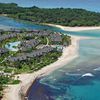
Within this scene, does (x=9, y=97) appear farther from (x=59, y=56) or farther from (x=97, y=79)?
(x=59, y=56)

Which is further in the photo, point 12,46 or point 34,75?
point 12,46

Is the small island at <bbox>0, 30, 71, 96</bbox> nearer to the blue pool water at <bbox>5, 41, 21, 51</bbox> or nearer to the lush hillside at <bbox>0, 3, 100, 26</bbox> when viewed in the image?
the blue pool water at <bbox>5, 41, 21, 51</bbox>

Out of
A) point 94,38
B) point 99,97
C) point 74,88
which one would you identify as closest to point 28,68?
point 74,88

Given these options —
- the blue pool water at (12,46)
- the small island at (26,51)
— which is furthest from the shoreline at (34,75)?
the blue pool water at (12,46)

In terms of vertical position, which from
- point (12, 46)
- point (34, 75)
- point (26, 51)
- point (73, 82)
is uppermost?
point (12, 46)

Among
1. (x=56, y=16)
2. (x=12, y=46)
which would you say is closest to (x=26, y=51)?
(x=12, y=46)

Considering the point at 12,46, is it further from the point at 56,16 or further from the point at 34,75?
the point at 56,16

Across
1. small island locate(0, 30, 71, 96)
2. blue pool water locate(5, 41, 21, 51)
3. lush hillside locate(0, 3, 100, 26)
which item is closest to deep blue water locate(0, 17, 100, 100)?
small island locate(0, 30, 71, 96)
